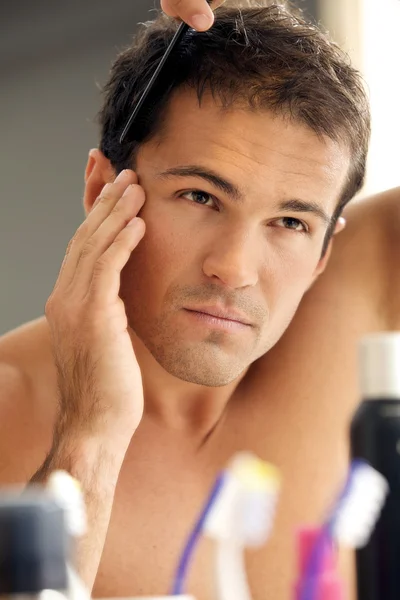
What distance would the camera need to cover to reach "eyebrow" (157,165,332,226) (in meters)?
1.05

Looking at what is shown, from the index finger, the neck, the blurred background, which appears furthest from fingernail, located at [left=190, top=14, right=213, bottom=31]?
the blurred background

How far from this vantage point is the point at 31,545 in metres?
0.40

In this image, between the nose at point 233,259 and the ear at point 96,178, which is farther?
the ear at point 96,178

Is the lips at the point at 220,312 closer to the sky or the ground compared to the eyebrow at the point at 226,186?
closer to the ground

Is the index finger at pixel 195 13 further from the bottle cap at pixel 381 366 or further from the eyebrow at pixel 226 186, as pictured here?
the bottle cap at pixel 381 366

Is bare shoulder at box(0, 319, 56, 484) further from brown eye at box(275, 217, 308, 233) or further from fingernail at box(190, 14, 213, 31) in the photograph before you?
fingernail at box(190, 14, 213, 31)

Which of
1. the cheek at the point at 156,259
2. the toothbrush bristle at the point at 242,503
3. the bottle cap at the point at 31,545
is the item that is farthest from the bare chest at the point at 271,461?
the bottle cap at the point at 31,545

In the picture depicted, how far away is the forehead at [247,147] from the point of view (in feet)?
3.46

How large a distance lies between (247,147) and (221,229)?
0.35ft

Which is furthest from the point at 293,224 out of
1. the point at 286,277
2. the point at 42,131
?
the point at 42,131

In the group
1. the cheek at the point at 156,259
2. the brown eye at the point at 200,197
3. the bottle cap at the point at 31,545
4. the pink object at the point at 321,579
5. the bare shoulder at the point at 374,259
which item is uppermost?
the bare shoulder at the point at 374,259

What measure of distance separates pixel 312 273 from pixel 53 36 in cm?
196

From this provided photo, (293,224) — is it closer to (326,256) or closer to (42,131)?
(326,256)

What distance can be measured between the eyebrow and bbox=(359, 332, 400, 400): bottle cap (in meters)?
0.60
